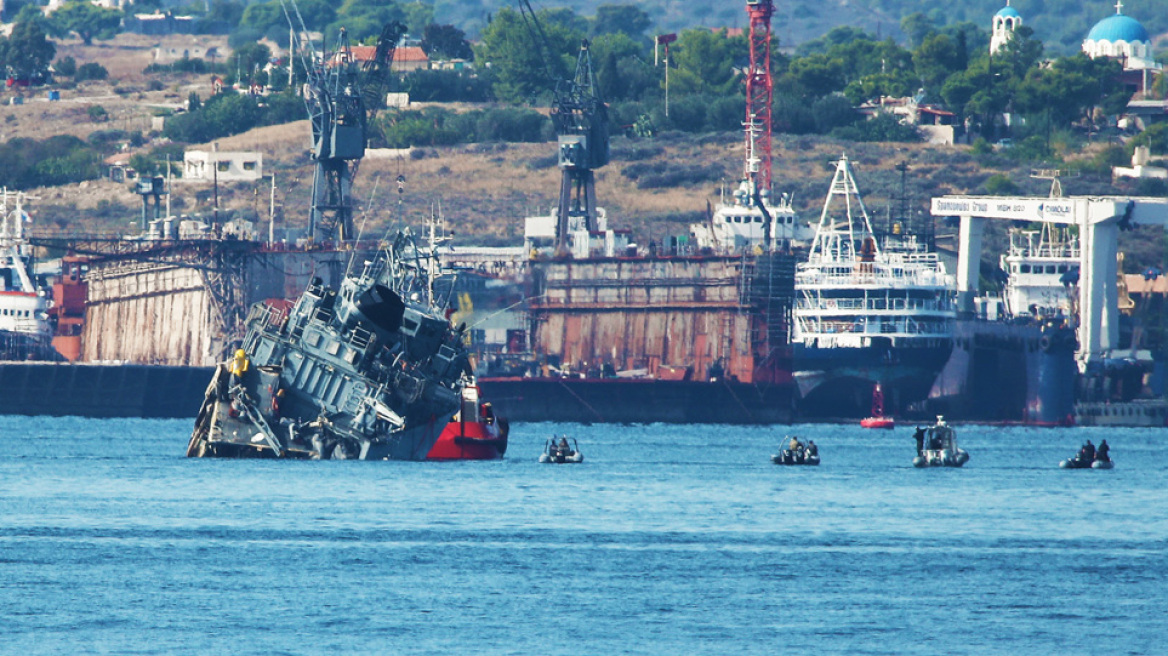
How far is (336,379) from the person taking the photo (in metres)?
89.2

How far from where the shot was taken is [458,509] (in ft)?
258

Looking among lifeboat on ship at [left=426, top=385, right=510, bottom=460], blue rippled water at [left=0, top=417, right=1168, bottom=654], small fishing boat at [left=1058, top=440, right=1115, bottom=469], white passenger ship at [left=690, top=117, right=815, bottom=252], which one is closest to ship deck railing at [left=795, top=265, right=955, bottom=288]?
white passenger ship at [left=690, top=117, right=815, bottom=252]

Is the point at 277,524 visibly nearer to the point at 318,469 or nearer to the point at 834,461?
the point at 318,469

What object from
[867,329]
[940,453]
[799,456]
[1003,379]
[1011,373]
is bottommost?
[799,456]

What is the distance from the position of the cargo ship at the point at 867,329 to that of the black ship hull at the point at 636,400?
17.1ft

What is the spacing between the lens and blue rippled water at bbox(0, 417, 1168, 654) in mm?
53188

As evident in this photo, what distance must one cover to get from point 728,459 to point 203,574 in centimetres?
5412


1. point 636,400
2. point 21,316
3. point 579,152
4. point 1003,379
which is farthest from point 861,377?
point 21,316

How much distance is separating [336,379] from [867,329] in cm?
8197

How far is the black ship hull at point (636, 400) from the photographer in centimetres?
15800

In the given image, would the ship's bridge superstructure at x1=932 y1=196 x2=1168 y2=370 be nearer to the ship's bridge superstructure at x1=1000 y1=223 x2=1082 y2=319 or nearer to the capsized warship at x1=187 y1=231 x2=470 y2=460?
the ship's bridge superstructure at x1=1000 y1=223 x2=1082 y2=319

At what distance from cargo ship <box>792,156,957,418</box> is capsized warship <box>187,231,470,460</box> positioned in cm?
7279

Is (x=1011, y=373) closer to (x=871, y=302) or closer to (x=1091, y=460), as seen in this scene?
(x=871, y=302)

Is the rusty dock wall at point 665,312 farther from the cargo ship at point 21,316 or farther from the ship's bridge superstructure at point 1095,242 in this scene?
the cargo ship at point 21,316
